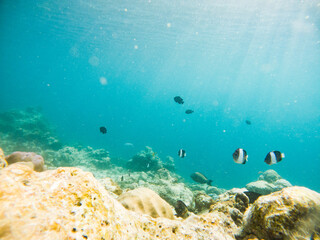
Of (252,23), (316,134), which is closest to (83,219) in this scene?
(252,23)

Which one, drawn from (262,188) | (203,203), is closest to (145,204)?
(203,203)

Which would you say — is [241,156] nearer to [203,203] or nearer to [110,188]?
[203,203]

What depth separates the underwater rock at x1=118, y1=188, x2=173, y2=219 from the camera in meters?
2.99

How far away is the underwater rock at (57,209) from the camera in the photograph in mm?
897

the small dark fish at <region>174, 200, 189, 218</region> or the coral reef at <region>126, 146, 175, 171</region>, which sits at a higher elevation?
the small dark fish at <region>174, 200, 189, 218</region>

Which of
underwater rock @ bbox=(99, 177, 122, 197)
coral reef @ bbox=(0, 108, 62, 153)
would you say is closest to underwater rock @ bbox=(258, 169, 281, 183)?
underwater rock @ bbox=(99, 177, 122, 197)

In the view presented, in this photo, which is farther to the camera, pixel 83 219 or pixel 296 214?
pixel 296 214

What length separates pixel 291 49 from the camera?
28.3m

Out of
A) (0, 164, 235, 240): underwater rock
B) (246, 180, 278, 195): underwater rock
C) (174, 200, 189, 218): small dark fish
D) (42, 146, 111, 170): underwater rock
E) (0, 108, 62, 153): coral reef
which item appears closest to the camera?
(0, 164, 235, 240): underwater rock

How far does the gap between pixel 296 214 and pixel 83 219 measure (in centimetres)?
258

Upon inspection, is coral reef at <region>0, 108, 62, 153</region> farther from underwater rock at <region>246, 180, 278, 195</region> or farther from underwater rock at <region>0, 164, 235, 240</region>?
underwater rock at <region>246, 180, 278, 195</region>

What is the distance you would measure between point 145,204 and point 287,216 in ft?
7.64

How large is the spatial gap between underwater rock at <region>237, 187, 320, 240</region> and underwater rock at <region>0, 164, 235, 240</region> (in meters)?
1.23

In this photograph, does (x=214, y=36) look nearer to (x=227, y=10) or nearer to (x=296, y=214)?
(x=227, y=10)
